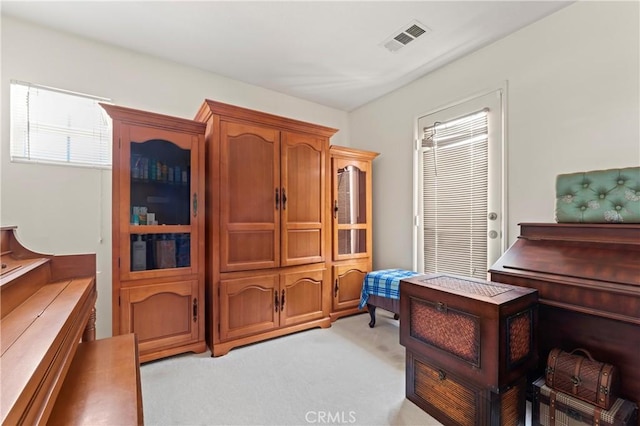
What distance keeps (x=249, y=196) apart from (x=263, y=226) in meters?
0.31

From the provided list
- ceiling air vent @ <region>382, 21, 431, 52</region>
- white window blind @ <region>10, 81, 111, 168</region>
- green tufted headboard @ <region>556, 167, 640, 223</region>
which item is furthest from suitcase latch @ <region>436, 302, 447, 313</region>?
white window blind @ <region>10, 81, 111, 168</region>

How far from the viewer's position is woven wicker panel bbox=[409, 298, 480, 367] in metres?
1.48

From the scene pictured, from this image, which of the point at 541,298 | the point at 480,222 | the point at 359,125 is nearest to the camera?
the point at 541,298

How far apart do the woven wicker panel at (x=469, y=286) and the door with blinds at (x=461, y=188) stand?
0.96 m

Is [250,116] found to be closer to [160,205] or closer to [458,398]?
[160,205]

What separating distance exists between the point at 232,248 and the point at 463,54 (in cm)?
286

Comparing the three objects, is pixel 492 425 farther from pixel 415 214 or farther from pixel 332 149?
pixel 332 149

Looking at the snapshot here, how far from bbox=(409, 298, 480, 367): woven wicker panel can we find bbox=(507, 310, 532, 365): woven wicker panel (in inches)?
6.1

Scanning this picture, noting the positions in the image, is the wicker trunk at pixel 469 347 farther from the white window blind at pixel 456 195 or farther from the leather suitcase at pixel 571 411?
the white window blind at pixel 456 195

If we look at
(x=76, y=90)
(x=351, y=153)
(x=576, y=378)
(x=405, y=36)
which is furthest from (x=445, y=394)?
(x=76, y=90)

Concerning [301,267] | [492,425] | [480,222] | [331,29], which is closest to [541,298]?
[492,425]

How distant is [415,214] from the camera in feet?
Result: 10.6

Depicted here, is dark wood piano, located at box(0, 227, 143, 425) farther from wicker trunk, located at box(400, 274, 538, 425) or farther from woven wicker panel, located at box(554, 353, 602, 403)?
woven wicker panel, located at box(554, 353, 602, 403)

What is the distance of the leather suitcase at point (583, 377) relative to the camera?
4.32 ft
